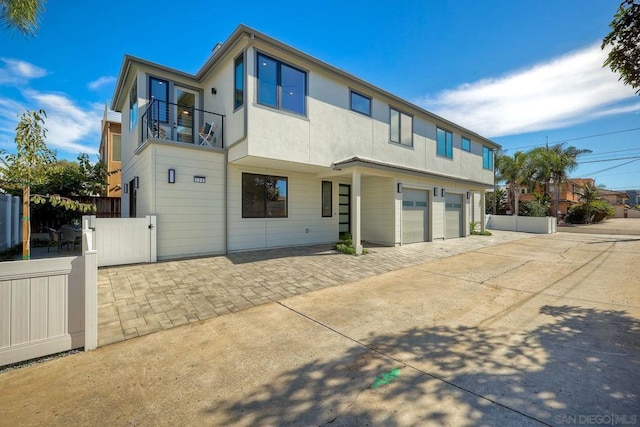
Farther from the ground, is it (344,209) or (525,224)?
(344,209)

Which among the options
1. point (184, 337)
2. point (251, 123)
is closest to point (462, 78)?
point (251, 123)

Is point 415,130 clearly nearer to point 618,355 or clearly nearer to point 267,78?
point 267,78

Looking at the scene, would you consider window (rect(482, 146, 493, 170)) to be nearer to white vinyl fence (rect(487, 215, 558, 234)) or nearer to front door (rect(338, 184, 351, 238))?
white vinyl fence (rect(487, 215, 558, 234))

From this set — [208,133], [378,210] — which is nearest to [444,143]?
[378,210]

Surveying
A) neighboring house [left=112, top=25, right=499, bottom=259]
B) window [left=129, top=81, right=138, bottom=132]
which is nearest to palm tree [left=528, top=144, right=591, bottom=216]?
neighboring house [left=112, top=25, right=499, bottom=259]

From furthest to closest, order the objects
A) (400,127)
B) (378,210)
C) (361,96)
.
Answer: (400,127)
(378,210)
(361,96)

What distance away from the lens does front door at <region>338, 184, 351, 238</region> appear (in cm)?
1211

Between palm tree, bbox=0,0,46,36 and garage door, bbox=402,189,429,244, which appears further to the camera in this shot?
garage door, bbox=402,189,429,244

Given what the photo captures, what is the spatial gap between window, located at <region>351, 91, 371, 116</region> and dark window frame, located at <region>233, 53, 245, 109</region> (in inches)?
166

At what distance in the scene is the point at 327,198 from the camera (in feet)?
37.7

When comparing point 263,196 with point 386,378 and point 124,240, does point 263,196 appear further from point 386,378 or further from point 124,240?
point 386,378

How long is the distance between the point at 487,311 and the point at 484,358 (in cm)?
177

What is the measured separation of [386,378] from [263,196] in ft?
25.5

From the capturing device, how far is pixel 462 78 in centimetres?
1353
